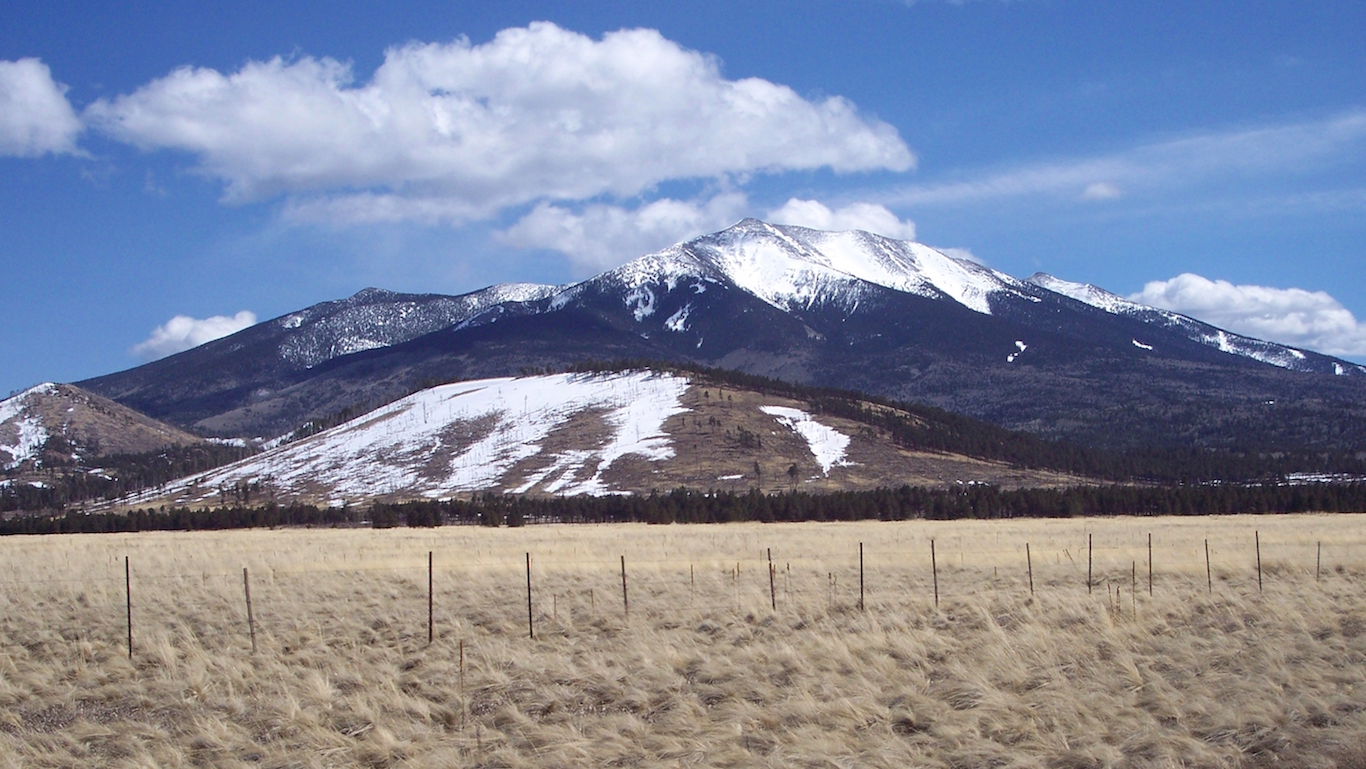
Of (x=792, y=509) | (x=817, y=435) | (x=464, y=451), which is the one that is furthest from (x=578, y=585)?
(x=464, y=451)

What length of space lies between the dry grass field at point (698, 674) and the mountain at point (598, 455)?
106 meters

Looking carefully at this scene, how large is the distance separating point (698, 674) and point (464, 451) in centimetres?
15481

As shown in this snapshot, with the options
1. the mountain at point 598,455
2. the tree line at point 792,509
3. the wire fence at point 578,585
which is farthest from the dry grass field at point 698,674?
the mountain at point 598,455

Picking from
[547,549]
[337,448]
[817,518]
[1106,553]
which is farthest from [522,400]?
[1106,553]

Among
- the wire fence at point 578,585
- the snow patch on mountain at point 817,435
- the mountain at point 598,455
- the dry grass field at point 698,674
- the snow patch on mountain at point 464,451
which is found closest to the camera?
the dry grass field at point 698,674

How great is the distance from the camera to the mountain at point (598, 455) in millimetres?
140375

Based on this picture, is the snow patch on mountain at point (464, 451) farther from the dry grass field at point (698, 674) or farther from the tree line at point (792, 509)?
the dry grass field at point (698, 674)

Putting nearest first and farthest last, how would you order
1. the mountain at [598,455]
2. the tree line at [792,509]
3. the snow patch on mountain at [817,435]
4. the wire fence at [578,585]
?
1. the wire fence at [578,585]
2. the tree line at [792,509]
3. the mountain at [598,455]
4. the snow patch on mountain at [817,435]

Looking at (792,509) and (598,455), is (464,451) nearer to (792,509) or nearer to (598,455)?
(598,455)

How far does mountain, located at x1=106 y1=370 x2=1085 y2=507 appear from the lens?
5527 inches

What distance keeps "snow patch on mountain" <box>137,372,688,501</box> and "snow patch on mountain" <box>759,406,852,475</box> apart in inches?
732

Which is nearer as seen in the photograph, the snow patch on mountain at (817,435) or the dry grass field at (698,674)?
the dry grass field at (698,674)

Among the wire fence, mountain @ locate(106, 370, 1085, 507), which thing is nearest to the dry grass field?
the wire fence

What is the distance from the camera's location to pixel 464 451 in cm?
16662
